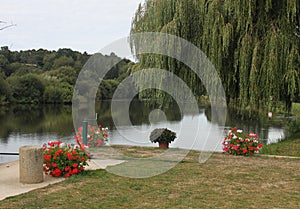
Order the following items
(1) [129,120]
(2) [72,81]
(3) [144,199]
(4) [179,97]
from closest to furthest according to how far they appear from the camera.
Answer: (3) [144,199]
(4) [179,97]
(1) [129,120]
(2) [72,81]

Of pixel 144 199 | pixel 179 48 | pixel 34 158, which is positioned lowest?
pixel 144 199

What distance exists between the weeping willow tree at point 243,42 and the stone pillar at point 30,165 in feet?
15.1

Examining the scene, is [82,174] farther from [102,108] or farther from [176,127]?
[102,108]

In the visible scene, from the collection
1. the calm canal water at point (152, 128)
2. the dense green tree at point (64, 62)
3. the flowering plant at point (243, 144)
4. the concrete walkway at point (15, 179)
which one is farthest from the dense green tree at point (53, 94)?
the concrete walkway at point (15, 179)

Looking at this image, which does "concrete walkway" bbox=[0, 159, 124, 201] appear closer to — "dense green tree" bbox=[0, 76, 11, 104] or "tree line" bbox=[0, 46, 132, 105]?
"tree line" bbox=[0, 46, 132, 105]

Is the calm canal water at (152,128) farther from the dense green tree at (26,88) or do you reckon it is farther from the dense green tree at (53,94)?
the dense green tree at (26,88)

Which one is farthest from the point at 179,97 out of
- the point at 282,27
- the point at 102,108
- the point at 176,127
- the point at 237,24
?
the point at 102,108

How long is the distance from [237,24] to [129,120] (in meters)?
15.5

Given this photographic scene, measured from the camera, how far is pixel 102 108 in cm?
3269

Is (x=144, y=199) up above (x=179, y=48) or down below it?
below

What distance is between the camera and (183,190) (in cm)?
508

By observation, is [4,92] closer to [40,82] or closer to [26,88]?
[26,88]

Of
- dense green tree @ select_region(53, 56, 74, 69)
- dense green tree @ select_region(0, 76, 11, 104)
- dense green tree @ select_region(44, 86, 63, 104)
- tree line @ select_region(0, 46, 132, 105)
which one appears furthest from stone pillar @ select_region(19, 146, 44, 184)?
dense green tree @ select_region(53, 56, 74, 69)

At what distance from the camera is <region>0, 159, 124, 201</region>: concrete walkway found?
16.8 feet
